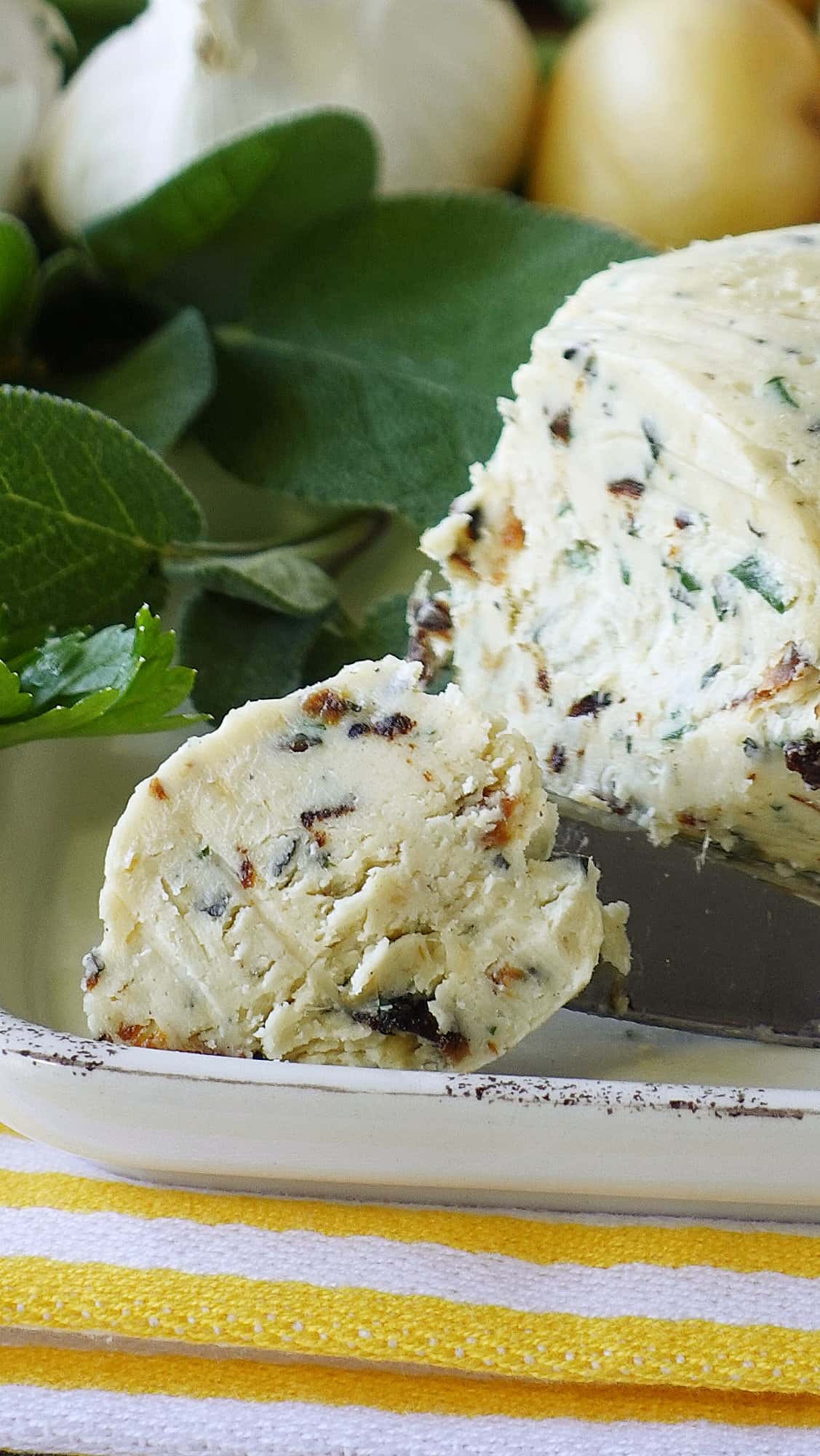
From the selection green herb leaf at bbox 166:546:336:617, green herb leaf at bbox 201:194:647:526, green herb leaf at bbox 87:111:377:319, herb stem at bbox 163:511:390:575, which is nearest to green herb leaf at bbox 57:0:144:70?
green herb leaf at bbox 87:111:377:319

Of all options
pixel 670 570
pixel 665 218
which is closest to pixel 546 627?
pixel 670 570

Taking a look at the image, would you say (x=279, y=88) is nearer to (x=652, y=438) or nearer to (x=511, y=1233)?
(x=652, y=438)

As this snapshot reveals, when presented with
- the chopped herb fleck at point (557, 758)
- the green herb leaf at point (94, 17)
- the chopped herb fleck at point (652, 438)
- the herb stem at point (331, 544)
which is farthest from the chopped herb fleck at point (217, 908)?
the green herb leaf at point (94, 17)

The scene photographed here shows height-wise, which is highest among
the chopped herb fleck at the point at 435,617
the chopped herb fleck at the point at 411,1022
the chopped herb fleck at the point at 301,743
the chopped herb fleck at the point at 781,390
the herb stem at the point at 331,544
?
the chopped herb fleck at the point at 781,390

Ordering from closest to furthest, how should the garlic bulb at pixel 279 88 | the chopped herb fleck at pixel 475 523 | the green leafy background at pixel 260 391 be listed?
the chopped herb fleck at pixel 475 523 < the green leafy background at pixel 260 391 < the garlic bulb at pixel 279 88

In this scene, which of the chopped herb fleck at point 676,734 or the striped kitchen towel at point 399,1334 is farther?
the chopped herb fleck at point 676,734

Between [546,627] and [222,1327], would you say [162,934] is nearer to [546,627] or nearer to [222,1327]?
[222,1327]

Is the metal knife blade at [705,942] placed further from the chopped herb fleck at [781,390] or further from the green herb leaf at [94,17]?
the green herb leaf at [94,17]

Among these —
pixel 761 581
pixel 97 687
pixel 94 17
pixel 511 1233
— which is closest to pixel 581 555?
pixel 761 581
